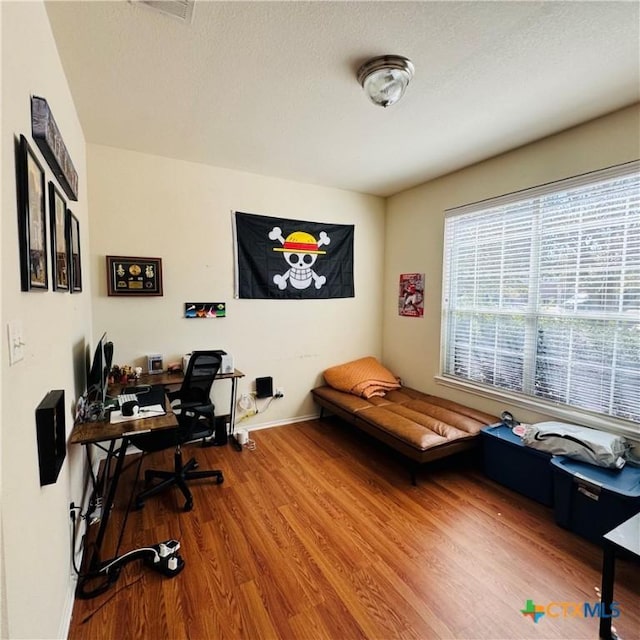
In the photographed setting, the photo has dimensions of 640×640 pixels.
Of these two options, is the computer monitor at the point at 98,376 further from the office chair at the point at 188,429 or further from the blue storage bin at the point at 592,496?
the blue storage bin at the point at 592,496

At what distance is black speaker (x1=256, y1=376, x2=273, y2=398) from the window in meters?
1.95

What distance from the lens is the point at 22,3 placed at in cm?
115

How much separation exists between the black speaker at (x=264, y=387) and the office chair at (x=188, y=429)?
1066 mm

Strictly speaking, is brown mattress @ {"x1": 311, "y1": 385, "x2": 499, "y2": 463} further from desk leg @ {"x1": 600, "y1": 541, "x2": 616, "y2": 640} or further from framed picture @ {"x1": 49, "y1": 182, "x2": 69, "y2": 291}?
framed picture @ {"x1": 49, "y1": 182, "x2": 69, "y2": 291}

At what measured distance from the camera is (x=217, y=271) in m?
3.34

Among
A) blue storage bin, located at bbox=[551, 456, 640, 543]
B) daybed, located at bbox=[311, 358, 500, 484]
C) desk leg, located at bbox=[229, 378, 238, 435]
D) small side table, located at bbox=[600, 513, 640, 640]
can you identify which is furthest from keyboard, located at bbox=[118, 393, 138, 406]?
blue storage bin, located at bbox=[551, 456, 640, 543]

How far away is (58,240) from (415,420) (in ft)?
9.17

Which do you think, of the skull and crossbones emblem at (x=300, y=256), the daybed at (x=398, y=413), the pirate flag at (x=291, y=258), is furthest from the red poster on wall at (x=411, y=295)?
the skull and crossbones emblem at (x=300, y=256)

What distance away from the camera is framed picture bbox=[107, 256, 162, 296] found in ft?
9.41

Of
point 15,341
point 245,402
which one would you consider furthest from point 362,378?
point 15,341

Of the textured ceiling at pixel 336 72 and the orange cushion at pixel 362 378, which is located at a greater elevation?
the textured ceiling at pixel 336 72

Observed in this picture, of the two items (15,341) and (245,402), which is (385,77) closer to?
(15,341)

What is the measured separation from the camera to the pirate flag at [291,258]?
3438mm

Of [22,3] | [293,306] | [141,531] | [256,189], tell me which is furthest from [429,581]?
[256,189]
